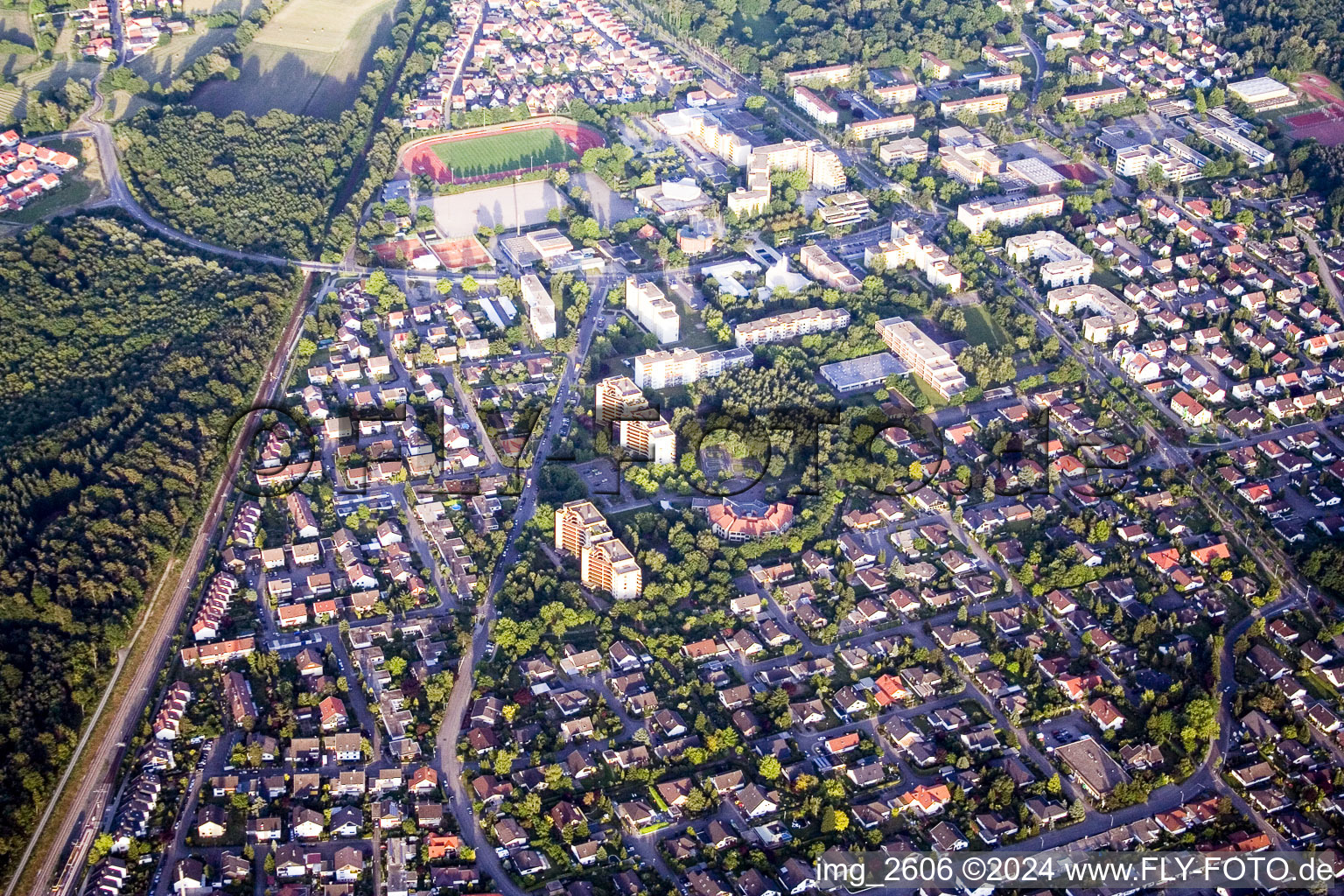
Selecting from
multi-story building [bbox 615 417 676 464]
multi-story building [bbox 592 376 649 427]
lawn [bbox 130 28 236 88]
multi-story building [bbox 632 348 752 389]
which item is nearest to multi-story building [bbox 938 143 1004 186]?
multi-story building [bbox 632 348 752 389]

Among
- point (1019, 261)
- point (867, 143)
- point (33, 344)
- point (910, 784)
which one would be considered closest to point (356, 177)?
point (33, 344)

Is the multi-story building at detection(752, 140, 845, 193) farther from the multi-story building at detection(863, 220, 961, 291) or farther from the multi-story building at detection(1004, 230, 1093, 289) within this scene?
the multi-story building at detection(1004, 230, 1093, 289)

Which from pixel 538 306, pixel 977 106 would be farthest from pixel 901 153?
pixel 538 306

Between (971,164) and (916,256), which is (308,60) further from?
(916,256)

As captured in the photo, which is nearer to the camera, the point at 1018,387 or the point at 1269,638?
the point at 1269,638

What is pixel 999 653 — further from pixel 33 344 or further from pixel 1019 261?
pixel 33 344

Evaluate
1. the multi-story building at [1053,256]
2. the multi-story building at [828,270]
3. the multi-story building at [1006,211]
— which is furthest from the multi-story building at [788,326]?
the multi-story building at [1006,211]
